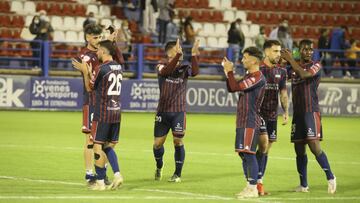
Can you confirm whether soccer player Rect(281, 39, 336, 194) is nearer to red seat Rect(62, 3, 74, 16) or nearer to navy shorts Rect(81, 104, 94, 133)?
navy shorts Rect(81, 104, 94, 133)

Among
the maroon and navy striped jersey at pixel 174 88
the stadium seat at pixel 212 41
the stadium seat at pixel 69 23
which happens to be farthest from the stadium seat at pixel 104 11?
the maroon and navy striped jersey at pixel 174 88

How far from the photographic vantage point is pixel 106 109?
1194 cm

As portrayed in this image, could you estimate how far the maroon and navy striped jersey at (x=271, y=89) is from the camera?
12.6 metres

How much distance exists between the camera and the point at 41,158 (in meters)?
15.9

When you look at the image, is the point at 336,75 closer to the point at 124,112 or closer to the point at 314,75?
the point at 124,112

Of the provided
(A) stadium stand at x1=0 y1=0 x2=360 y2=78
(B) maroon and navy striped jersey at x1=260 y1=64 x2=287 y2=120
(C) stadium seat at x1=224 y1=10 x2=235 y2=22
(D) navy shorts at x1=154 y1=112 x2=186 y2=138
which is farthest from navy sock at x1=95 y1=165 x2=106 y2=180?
(C) stadium seat at x1=224 y1=10 x2=235 y2=22

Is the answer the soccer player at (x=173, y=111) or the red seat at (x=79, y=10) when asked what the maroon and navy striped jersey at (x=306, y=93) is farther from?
the red seat at (x=79, y=10)

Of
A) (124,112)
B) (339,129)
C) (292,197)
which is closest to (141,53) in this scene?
(124,112)

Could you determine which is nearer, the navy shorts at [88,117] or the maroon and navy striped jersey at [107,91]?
the maroon and navy striped jersey at [107,91]

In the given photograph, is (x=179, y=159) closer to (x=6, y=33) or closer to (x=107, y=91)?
(x=107, y=91)

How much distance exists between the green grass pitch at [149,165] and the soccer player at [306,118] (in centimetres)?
34

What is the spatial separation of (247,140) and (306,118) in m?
1.31

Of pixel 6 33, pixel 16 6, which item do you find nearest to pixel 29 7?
pixel 16 6

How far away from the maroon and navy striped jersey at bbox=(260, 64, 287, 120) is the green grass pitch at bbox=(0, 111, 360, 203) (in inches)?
43.0
